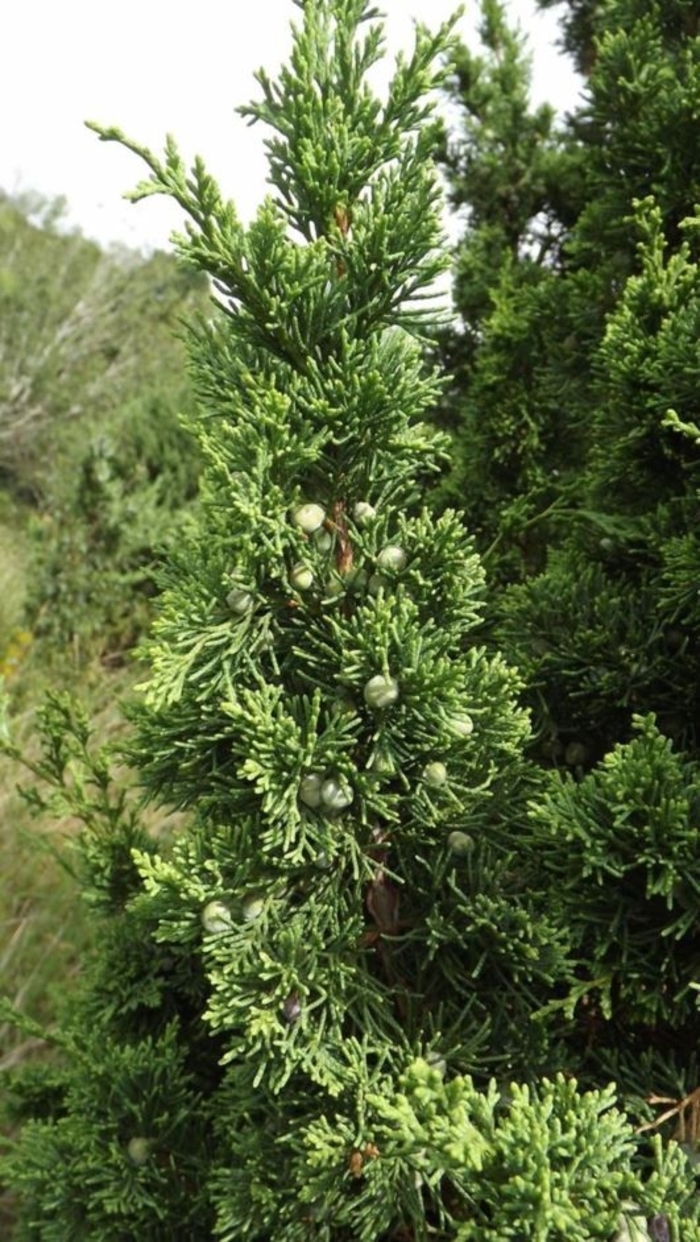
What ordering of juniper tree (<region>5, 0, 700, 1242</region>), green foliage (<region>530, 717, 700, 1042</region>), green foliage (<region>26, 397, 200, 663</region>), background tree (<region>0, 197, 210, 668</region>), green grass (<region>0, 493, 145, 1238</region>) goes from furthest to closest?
1. background tree (<region>0, 197, 210, 668</region>)
2. green foliage (<region>26, 397, 200, 663</region>)
3. green grass (<region>0, 493, 145, 1238</region>)
4. green foliage (<region>530, 717, 700, 1042</region>)
5. juniper tree (<region>5, 0, 700, 1242</region>)

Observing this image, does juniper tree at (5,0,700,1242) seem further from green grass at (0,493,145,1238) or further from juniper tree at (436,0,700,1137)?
green grass at (0,493,145,1238)

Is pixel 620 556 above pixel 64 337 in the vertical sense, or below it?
above

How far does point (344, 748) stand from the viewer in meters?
1.32

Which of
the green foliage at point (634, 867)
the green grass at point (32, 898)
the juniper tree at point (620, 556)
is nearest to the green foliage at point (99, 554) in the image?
the green grass at point (32, 898)

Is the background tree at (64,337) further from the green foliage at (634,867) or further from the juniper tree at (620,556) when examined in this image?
the green foliage at (634,867)

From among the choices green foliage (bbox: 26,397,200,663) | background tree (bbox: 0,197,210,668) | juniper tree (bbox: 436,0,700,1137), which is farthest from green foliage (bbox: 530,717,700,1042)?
background tree (bbox: 0,197,210,668)

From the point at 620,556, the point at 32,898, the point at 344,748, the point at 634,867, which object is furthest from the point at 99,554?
the point at 634,867

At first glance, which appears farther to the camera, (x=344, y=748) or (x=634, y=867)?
(x=634, y=867)

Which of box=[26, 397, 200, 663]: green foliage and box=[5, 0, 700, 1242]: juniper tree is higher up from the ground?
box=[5, 0, 700, 1242]: juniper tree

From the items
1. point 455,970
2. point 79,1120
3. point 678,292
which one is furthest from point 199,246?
point 79,1120

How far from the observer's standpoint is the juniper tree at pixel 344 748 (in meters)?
1.19

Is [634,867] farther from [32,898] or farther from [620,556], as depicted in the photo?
[32,898]

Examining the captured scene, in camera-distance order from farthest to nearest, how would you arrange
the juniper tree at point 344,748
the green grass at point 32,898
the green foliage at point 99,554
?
the green foliage at point 99,554
the green grass at point 32,898
the juniper tree at point 344,748

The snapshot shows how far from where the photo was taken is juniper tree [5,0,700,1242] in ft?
3.91
